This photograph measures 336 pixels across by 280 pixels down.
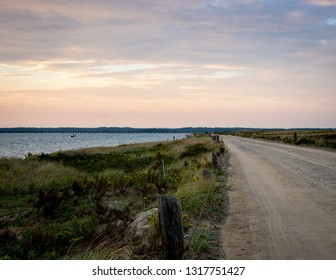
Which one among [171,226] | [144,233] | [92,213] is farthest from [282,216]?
[92,213]

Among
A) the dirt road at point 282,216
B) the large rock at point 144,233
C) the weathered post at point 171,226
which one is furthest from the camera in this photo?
the large rock at point 144,233

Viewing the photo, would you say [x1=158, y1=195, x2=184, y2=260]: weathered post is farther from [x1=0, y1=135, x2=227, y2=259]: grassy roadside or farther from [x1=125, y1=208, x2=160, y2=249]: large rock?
[x1=125, y1=208, x2=160, y2=249]: large rock

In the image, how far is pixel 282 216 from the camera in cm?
825

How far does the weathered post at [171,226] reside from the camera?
16.4ft

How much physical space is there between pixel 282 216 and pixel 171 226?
13.8ft

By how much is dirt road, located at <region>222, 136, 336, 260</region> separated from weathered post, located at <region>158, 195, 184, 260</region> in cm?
110

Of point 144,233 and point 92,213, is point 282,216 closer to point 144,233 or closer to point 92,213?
point 144,233

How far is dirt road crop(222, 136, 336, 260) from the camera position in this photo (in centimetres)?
596

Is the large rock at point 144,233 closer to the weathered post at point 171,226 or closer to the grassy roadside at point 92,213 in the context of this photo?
the grassy roadside at point 92,213

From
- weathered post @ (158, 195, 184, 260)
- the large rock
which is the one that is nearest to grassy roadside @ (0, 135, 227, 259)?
the large rock

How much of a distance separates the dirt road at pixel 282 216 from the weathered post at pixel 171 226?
3.60ft

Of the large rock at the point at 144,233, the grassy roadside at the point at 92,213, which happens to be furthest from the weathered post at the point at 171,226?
the large rock at the point at 144,233

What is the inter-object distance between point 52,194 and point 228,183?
6.42 m

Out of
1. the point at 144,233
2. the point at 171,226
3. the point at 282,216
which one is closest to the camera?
the point at 171,226
